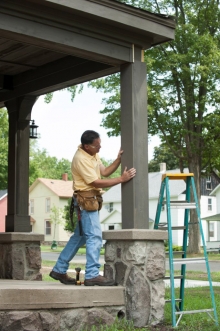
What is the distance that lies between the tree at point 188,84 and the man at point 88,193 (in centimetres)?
1807

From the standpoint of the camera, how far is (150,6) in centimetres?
2661

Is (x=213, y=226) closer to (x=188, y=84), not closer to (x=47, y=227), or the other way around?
(x=47, y=227)

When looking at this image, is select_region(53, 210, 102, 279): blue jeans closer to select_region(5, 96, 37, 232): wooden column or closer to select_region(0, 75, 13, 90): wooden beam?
select_region(5, 96, 37, 232): wooden column

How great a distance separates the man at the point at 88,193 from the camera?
633 cm

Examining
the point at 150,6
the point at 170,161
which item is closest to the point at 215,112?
the point at 150,6

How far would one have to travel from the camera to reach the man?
20.8ft

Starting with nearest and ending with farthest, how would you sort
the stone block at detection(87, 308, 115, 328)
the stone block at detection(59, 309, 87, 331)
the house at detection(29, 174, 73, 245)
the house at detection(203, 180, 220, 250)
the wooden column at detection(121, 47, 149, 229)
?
1. the stone block at detection(59, 309, 87, 331)
2. the stone block at detection(87, 308, 115, 328)
3. the wooden column at detection(121, 47, 149, 229)
4. the house at detection(203, 180, 220, 250)
5. the house at detection(29, 174, 73, 245)

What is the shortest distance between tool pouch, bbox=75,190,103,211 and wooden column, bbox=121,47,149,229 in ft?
1.14

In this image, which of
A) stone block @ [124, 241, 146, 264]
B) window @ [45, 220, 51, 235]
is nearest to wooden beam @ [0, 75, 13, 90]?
stone block @ [124, 241, 146, 264]

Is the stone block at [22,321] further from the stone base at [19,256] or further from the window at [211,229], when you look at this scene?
the window at [211,229]

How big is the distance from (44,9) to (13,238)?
371cm

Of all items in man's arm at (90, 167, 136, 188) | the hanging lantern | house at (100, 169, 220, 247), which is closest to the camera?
man's arm at (90, 167, 136, 188)

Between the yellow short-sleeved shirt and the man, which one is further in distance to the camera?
the yellow short-sleeved shirt

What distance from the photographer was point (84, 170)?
255 inches
